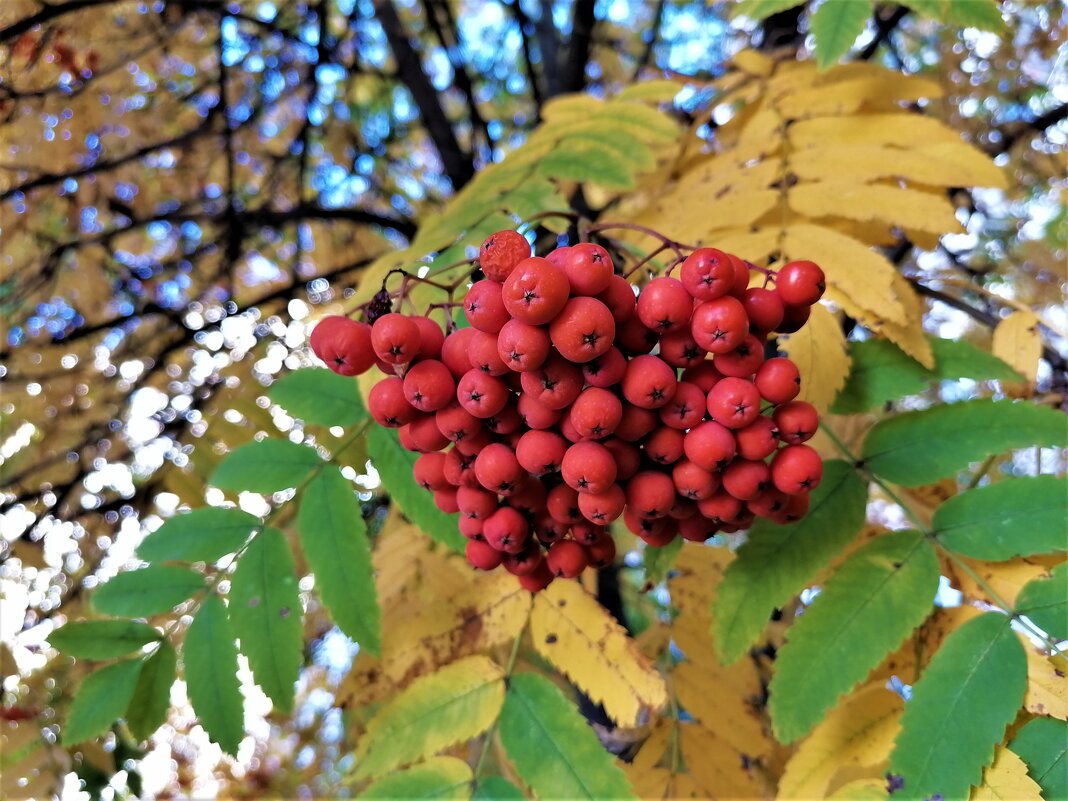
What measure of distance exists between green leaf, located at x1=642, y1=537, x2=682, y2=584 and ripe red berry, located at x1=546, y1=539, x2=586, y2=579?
0.73 feet

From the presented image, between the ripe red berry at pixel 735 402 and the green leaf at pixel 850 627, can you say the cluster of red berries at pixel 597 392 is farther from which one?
the green leaf at pixel 850 627

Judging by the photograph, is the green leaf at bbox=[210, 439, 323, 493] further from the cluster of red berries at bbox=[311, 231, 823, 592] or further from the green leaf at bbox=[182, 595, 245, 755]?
the cluster of red berries at bbox=[311, 231, 823, 592]

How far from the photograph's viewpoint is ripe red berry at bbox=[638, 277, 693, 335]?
94cm

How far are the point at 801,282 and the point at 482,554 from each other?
63cm

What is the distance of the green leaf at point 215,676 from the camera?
132 cm

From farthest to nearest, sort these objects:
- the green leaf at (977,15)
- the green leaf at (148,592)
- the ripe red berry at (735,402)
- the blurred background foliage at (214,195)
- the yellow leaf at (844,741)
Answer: the blurred background foliage at (214,195) < the green leaf at (148,592) < the green leaf at (977,15) < the yellow leaf at (844,741) < the ripe red berry at (735,402)

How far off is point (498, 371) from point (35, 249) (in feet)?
11.5

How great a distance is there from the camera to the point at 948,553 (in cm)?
125

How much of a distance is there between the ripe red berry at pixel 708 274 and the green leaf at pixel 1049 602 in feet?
2.31

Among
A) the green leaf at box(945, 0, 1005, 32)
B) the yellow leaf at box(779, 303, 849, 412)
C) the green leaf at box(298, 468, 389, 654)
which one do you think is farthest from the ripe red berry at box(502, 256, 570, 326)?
the green leaf at box(945, 0, 1005, 32)

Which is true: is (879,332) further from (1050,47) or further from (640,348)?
(1050,47)

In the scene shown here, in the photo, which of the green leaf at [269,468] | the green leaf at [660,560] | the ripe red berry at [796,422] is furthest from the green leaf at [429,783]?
the ripe red berry at [796,422]

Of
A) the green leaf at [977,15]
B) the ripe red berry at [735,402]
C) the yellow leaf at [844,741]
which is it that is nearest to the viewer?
the ripe red berry at [735,402]

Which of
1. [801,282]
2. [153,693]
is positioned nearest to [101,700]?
[153,693]
